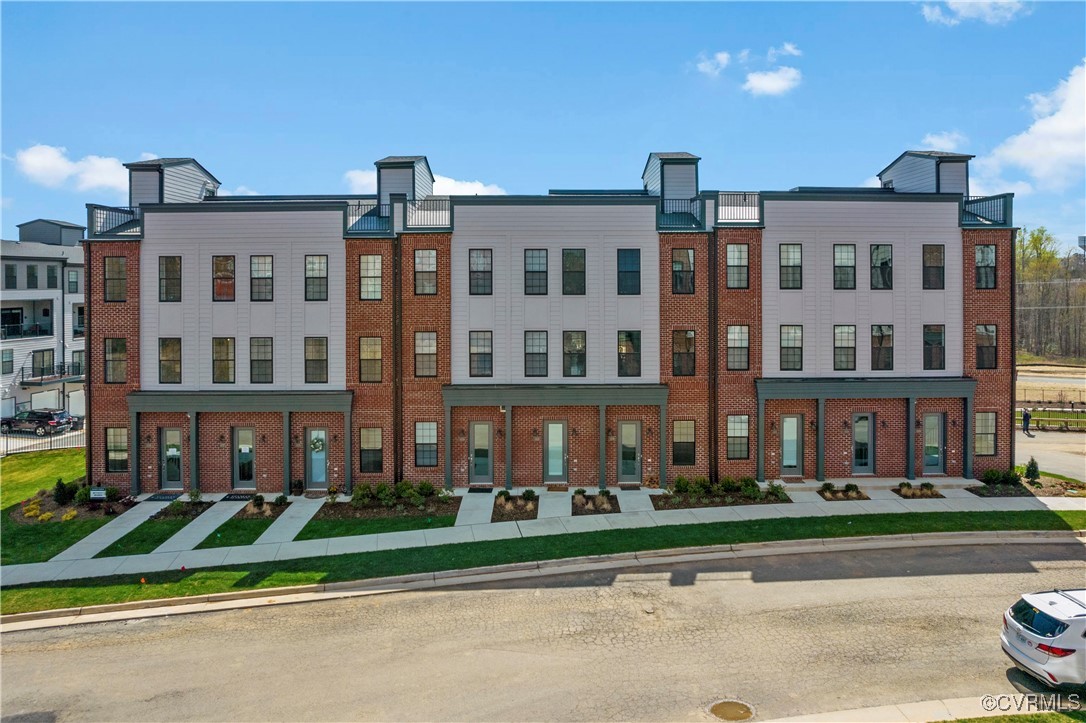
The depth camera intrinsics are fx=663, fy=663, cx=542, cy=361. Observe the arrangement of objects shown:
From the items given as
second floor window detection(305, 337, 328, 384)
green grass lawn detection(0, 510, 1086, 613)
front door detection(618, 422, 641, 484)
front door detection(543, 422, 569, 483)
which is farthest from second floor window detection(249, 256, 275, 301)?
front door detection(618, 422, 641, 484)

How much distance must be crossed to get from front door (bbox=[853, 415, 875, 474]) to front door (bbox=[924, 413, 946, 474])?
2207 mm

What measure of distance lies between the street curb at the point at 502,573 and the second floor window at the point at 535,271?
1130cm

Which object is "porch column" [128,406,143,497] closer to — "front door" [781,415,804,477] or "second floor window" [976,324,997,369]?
"front door" [781,415,804,477]

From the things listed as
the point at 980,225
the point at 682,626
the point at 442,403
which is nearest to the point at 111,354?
the point at 442,403

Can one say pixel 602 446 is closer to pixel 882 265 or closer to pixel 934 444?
pixel 882 265

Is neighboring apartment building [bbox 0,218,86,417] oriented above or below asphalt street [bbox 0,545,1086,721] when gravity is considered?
above

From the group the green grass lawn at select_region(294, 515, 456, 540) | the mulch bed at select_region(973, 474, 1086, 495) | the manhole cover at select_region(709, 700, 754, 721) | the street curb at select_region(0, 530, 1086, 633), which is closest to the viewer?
the manhole cover at select_region(709, 700, 754, 721)

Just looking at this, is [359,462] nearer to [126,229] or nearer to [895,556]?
[126,229]

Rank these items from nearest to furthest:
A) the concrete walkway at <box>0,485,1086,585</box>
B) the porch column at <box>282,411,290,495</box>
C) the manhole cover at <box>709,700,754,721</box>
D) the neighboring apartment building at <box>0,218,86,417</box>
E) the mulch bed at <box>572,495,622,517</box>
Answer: the manhole cover at <box>709,700,754,721</box>, the concrete walkway at <box>0,485,1086,585</box>, the mulch bed at <box>572,495,622,517</box>, the porch column at <box>282,411,290,495</box>, the neighboring apartment building at <box>0,218,86,417</box>

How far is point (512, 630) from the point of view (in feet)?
46.7

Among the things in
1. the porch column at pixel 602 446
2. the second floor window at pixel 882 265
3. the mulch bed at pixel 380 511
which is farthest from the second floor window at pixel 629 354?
the second floor window at pixel 882 265

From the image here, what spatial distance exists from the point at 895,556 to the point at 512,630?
11445mm

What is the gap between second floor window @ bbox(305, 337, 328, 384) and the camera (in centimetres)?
2592

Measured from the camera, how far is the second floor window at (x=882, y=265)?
26.2 meters
